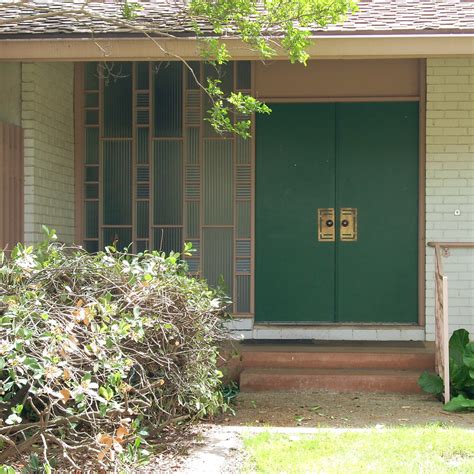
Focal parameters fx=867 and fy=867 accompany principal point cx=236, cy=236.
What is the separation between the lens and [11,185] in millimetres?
8398

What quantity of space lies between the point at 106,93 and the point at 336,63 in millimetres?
2599

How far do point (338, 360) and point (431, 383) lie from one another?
1141mm

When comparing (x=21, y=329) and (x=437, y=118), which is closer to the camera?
(x=21, y=329)

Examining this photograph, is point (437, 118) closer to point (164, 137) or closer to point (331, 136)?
point (331, 136)

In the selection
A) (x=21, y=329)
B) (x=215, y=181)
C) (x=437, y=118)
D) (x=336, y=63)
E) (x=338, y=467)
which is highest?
(x=336, y=63)

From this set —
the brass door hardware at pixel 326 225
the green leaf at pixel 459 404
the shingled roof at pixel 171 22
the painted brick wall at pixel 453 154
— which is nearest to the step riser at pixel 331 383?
the green leaf at pixel 459 404

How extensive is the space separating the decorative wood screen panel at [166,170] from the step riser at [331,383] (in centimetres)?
147

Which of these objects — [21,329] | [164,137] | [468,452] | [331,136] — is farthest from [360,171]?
[21,329]

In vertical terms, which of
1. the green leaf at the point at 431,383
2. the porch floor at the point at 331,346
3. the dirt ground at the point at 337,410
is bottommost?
the dirt ground at the point at 337,410

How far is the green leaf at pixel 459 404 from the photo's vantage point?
720cm

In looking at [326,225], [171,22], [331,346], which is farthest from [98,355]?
[326,225]

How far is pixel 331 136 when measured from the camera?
9633 millimetres

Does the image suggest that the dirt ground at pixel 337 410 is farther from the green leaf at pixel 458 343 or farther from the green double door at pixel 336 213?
the green double door at pixel 336 213

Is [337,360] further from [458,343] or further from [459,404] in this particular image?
[459,404]
